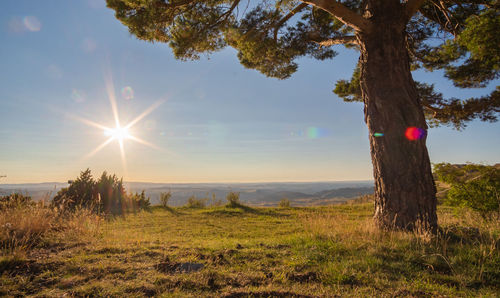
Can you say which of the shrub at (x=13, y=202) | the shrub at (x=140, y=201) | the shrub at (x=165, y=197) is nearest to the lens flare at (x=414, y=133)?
the shrub at (x=13, y=202)

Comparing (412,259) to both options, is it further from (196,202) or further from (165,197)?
(165,197)

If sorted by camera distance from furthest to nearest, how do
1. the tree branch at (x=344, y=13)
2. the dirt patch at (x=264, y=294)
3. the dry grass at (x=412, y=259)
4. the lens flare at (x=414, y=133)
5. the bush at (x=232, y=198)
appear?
the bush at (x=232, y=198), the tree branch at (x=344, y=13), the lens flare at (x=414, y=133), the dry grass at (x=412, y=259), the dirt patch at (x=264, y=294)

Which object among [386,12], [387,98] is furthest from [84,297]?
[386,12]

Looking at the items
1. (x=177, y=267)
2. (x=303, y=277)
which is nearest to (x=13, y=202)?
(x=177, y=267)

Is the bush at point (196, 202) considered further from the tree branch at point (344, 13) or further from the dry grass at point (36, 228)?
the tree branch at point (344, 13)

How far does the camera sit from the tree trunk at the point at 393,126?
15.6ft

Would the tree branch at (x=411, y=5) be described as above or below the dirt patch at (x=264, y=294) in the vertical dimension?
above

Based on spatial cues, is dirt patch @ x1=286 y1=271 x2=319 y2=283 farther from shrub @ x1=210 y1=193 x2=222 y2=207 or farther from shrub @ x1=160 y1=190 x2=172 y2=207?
shrub @ x1=160 y1=190 x2=172 y2=207

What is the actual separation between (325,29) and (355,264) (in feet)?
23.6

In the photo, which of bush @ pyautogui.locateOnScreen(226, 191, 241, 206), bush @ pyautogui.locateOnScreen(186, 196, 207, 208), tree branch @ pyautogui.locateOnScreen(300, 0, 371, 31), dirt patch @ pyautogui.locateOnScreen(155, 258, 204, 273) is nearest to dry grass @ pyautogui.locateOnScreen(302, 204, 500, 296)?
dirt patch @ pyautogui.locateOnScreen(155, 258, 204, 273)

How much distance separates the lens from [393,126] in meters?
4.97

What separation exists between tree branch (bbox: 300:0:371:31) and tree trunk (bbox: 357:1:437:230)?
23cm

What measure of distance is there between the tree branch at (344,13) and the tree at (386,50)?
0.06 feet

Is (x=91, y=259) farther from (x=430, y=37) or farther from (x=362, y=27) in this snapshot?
(x=430, y=37)
